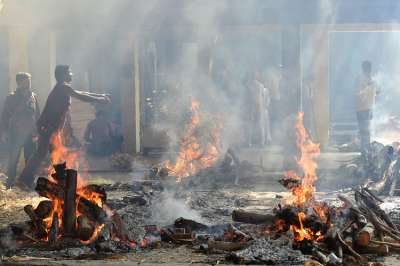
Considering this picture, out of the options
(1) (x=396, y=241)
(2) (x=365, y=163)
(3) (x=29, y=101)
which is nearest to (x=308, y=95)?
(2) (x=365, y=163)

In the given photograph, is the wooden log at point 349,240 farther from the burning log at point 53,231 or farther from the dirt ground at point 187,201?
the burning log at point 53,231

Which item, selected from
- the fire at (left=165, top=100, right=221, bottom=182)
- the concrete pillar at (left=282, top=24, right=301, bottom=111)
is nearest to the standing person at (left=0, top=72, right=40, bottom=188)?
the fire at (left=165, top=100, right=221, bottom=182)

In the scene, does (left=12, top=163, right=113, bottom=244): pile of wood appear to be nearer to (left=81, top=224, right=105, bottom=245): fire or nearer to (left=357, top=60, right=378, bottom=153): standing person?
(left=81, top=224, right=105, bottom=245): fire

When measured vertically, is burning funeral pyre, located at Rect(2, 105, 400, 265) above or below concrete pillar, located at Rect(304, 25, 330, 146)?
below

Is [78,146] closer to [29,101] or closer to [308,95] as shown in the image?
[29,101]

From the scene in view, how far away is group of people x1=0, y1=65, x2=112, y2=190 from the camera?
9.97 m

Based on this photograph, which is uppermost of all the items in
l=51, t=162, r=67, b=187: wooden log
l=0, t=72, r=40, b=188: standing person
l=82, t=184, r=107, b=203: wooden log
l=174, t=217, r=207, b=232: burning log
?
l=0, t=72, r=40, b=188: standing person

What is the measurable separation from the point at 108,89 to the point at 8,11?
437cm

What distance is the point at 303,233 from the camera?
18.1 feet

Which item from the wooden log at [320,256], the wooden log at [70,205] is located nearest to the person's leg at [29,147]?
the wooden log at [70,205]

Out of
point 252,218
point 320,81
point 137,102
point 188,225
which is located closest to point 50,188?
point 188,225

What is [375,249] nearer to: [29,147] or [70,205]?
[70,205]

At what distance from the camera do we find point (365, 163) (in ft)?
33.5

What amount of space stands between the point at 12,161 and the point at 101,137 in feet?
15.7
